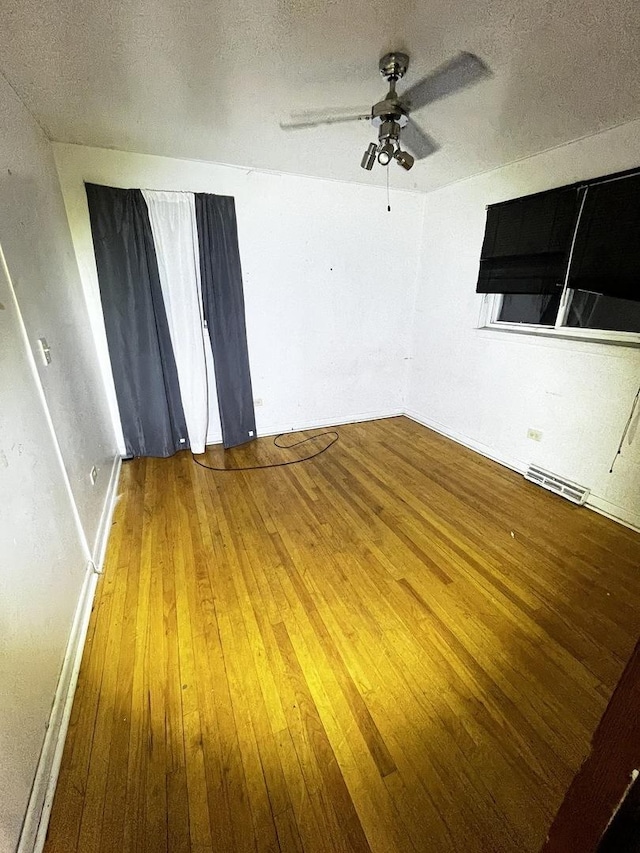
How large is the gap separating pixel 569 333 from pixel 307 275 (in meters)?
2.17

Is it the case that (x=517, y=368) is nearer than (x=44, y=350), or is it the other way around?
(x=44, y=350)

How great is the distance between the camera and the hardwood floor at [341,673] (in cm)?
99

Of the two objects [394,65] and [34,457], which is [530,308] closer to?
[394,65]

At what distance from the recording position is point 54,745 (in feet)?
3.58

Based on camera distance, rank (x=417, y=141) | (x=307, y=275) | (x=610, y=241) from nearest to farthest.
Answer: (x=610, y=241) < (x=417, y=141) < (x=307, y=275)

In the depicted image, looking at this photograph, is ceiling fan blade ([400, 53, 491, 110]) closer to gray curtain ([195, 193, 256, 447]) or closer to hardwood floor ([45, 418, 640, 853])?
gray curtain ([195, 193, 256, 447])

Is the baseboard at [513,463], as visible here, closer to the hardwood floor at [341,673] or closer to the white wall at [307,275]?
the hardwood floor at [341,673]

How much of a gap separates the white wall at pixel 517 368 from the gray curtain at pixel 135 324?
8.35 feet

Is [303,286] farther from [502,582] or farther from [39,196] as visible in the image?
[502,582]

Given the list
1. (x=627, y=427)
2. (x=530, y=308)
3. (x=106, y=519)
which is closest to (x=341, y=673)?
(x=106, y=519)

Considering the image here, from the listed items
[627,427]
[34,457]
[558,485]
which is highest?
[34,457]

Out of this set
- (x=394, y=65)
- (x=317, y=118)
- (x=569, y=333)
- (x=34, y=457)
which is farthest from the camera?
(x=569, y=333)

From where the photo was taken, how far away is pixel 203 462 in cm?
297

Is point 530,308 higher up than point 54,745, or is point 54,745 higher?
point 530,308
